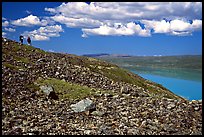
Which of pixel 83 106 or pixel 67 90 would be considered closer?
pixel 83 106

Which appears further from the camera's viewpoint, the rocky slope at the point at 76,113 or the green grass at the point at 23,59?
the green grass at the point at 23,59

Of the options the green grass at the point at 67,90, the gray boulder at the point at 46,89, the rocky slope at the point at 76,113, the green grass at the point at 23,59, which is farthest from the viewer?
the green grass at the point at 23,59

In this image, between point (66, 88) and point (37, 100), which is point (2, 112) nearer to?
point (37, 100)

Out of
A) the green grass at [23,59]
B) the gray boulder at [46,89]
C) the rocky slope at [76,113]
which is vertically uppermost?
the green grass at [23,59]

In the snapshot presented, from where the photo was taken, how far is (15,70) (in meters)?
33.0

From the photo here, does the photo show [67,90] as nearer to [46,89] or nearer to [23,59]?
[46,89]

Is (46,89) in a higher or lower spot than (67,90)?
higher

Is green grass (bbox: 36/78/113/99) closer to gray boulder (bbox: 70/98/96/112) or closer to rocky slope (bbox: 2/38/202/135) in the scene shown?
rocky slope (bbox: 2/38/202/135)

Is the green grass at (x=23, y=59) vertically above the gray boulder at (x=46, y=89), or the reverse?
the green grass at (x=23, y=59)

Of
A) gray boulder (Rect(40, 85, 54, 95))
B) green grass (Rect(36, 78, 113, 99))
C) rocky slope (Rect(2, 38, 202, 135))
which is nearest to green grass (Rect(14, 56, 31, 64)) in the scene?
rocky slope (Rect(2, 38, 202, 135))

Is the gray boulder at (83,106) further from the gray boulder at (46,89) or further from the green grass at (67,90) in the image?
the gray boulder at (46,89)

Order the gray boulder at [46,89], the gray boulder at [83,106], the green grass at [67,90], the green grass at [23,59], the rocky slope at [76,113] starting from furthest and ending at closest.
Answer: the green grass at [23,59]
the green grass at [67,90]
the gray boulder at [46,89]
the gray boulder at [83,106]
the rocky slope at [76,113]

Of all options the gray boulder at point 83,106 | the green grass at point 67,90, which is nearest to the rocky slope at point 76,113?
the green grass at point 67,90

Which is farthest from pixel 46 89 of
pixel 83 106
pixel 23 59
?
pixel 23 59
